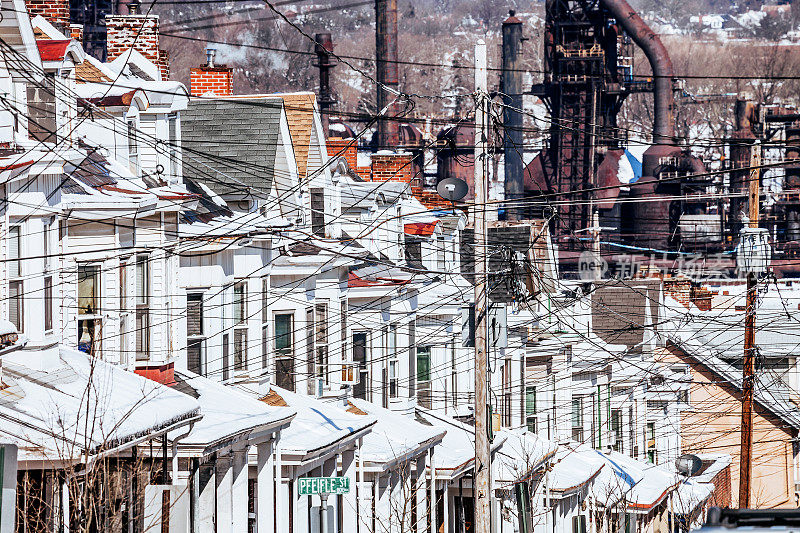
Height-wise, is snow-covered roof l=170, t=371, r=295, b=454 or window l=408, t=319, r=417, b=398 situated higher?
snow-covered roof l=170, t=371, r=295, b=454

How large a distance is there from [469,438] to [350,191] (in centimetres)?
726

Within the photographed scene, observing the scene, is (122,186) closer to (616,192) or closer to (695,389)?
(695,389)

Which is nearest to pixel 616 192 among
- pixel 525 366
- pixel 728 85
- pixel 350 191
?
pixel 525 366

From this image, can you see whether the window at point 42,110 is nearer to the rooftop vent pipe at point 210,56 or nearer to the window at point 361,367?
the rooftop vent pipe at point 210,56

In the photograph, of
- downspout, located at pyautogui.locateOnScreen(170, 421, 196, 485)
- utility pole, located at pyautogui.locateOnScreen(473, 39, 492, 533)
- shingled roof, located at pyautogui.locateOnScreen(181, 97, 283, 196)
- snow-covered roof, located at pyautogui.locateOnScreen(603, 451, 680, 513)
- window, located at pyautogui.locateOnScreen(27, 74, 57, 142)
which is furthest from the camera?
snow-covered roof, located at pyautogui.locateOnScreen(603, 451, 680, 513)

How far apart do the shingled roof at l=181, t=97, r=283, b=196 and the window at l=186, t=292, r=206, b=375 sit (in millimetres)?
Answer: 4250

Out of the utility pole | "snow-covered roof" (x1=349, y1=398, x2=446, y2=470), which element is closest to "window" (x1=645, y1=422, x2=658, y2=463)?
"snow-covered roof" (x1=349, y1=398, x2=446, y2=470)

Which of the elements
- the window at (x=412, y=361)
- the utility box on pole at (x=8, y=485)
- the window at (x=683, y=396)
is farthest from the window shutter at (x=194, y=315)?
the window at (x=683, y=396)

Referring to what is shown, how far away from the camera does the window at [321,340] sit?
31.1 metres

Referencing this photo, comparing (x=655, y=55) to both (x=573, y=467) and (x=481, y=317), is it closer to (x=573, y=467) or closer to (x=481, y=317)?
(x=573, y=467)

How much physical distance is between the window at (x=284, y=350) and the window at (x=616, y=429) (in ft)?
76.6

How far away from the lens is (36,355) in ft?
63.4

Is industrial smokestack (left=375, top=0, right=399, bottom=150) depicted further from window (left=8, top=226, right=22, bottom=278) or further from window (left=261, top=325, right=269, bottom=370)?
window (left=8, top=226, right=22, bottom=278)

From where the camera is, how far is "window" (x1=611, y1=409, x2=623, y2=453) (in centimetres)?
5128
